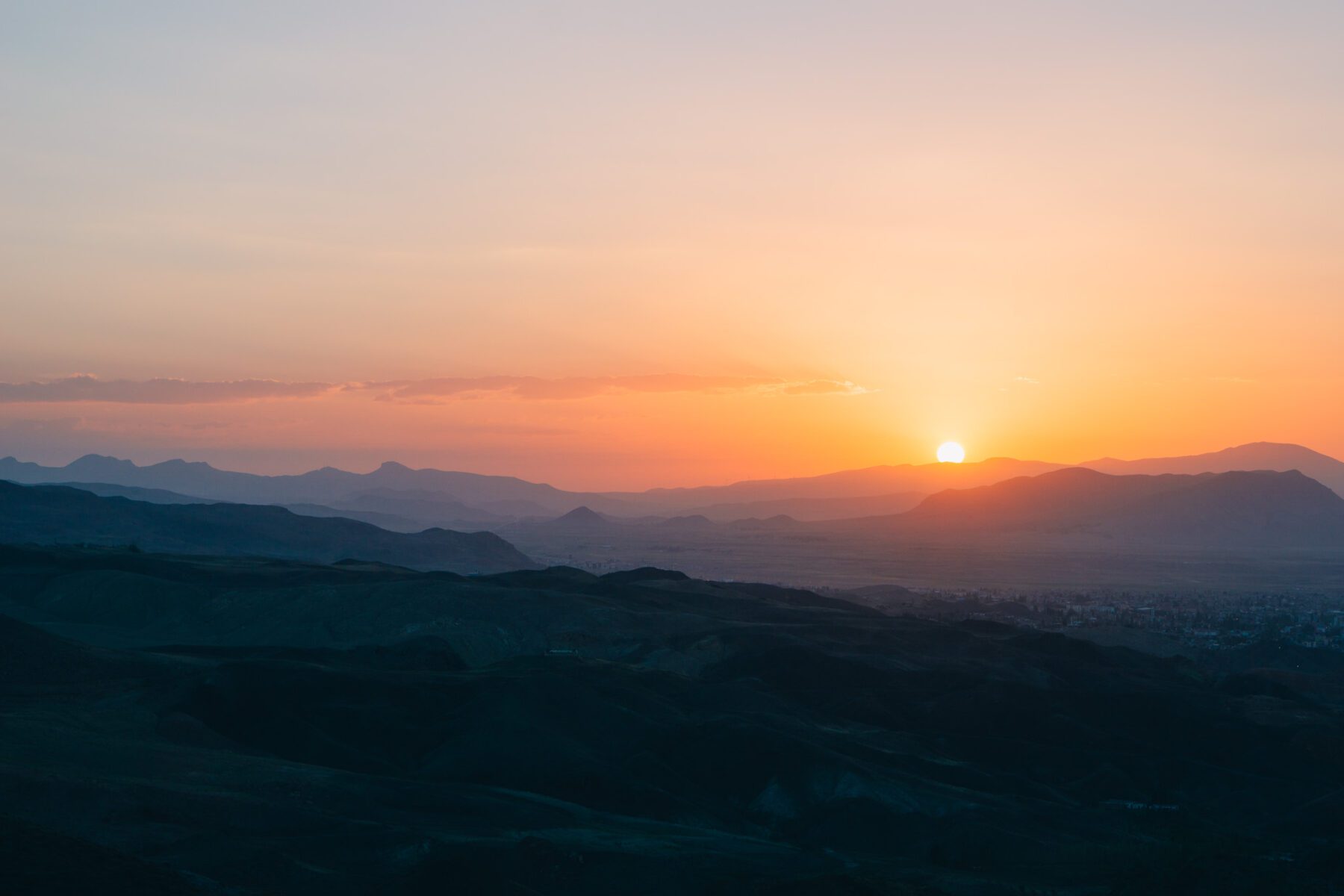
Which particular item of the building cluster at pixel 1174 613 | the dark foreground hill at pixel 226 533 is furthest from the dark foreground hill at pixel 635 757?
the dark foreground hill at pixel 226 533

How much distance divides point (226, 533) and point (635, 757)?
130 meters

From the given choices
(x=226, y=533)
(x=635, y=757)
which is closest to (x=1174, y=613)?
(x=635, y=757)

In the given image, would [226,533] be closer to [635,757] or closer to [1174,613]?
[1174,613]

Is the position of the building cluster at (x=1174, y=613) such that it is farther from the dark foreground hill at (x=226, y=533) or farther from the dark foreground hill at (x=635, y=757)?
the dark foreground hill at (x=226, y=533)

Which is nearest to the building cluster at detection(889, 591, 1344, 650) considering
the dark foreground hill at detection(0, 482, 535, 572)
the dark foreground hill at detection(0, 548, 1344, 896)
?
the dark foreground hill at detection(0, 548, 1344, 896)

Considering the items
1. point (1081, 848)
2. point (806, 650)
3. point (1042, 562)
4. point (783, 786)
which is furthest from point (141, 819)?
point (1042, 562)

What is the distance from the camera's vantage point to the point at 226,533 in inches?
6201

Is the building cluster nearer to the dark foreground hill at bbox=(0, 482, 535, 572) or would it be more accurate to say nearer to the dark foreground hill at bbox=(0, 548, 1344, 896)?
the dark foreground hill at bbox=(0, 548, 1344, 896)

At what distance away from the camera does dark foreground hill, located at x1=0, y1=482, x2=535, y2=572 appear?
468 feet

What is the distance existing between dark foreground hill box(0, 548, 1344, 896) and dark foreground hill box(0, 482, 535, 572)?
74.7 meters

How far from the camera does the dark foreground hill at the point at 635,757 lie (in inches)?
1090

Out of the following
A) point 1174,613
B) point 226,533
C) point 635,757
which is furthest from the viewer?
→ point 226,533

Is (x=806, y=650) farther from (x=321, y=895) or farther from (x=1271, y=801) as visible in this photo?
(x=321, y=895)

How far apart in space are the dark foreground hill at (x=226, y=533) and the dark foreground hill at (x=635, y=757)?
74.7m
